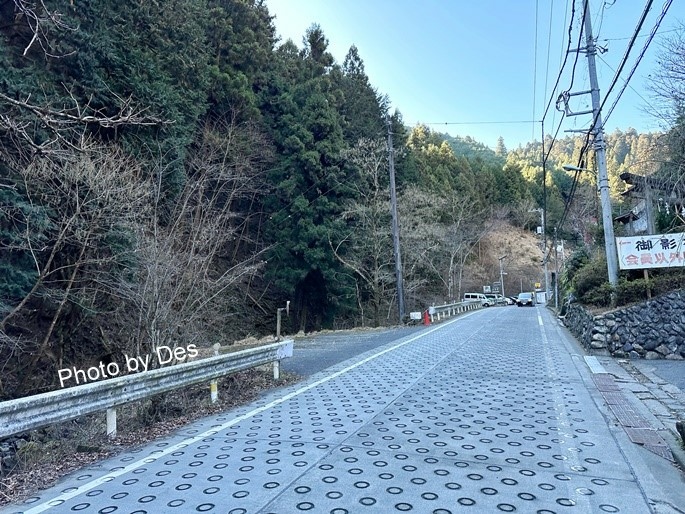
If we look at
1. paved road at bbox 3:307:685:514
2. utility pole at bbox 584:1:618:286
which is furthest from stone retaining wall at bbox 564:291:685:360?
paved road at bbox 3:307:685:514

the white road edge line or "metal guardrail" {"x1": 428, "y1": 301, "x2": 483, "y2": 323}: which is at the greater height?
"metal guardrail" {"x1": 428, "y1": 301, "x2": 483, "y2": 323}

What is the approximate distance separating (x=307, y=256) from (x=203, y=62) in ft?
34.2

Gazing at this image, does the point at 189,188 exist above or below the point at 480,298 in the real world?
above

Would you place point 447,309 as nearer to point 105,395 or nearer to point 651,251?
point 651,251

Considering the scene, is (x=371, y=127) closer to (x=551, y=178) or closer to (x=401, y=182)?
(x=401, y=182)

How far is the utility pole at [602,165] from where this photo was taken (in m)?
12.5

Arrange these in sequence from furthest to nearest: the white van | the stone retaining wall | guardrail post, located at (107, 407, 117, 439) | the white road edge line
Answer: the white van → the stone retaining wall → guardrail post, located at (107, 407, 117, 439) → the white road edge line

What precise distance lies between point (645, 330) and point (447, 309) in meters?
15.6

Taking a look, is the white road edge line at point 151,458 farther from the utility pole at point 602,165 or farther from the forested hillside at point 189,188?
the utility pole at point 602,165

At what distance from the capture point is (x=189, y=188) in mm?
11016

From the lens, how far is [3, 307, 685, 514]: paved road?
324 centimetres

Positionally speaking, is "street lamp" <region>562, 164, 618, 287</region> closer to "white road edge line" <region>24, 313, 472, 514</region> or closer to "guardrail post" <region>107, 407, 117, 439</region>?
"white road edge line" <region>24, 313, 472, 514</region>

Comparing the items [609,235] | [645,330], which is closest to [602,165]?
[609,235]

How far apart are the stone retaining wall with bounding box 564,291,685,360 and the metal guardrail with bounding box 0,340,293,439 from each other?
878 cm
